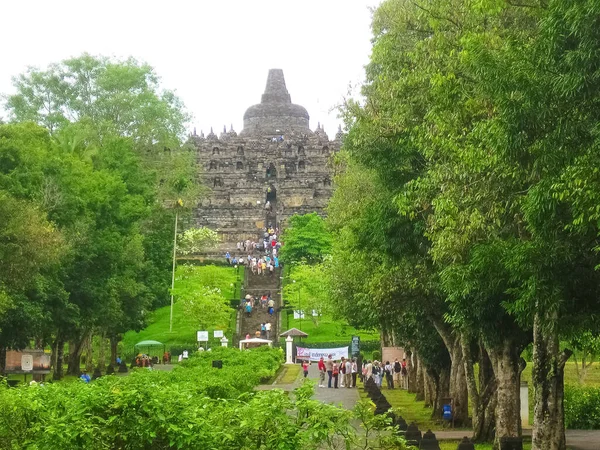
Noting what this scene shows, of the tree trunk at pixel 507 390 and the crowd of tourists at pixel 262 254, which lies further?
the crowd of tourists at pixel 262 254

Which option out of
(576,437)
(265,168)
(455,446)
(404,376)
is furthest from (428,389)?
(265,168)

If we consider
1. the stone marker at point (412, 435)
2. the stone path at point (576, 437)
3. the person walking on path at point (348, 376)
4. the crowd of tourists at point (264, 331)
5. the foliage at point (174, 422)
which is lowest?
the stone path at point (576, 437)

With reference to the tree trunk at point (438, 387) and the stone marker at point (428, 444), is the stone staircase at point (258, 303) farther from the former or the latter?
the stone marker at point (428, 444)

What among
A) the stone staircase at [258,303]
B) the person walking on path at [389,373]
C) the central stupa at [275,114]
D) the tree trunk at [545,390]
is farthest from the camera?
the central stupa at [275,114]

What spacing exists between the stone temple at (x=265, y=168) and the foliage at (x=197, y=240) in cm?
238

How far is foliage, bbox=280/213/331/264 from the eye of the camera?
70.8 meters

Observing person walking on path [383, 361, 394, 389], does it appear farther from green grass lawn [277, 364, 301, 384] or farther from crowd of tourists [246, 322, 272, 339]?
crowd of tourists [246, 322, 272, 339]

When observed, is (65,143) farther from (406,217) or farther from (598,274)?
(598,274)

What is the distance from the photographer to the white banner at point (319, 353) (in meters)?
50.0

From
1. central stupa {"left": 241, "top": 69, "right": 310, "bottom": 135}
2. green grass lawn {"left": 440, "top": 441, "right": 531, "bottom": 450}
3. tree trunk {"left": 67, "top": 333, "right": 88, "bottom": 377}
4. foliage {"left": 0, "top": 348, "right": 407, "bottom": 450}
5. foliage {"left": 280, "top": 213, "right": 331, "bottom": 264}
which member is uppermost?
central stupa {"left": 241, "top": 69, "right": 310, "bottom": 135}

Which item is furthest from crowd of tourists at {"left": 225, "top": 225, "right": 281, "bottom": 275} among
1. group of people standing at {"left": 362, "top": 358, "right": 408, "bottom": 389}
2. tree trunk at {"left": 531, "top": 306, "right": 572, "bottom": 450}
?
tree trunk at {"left": 531, "top": 306, "right": 572, "bottom": 450}

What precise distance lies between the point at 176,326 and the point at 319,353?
41.0 ft

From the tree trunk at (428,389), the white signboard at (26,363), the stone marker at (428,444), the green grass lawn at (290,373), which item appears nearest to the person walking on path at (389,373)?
the green grass lawn at (290,373)

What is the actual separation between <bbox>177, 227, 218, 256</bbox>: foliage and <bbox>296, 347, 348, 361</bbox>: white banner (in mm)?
19305
